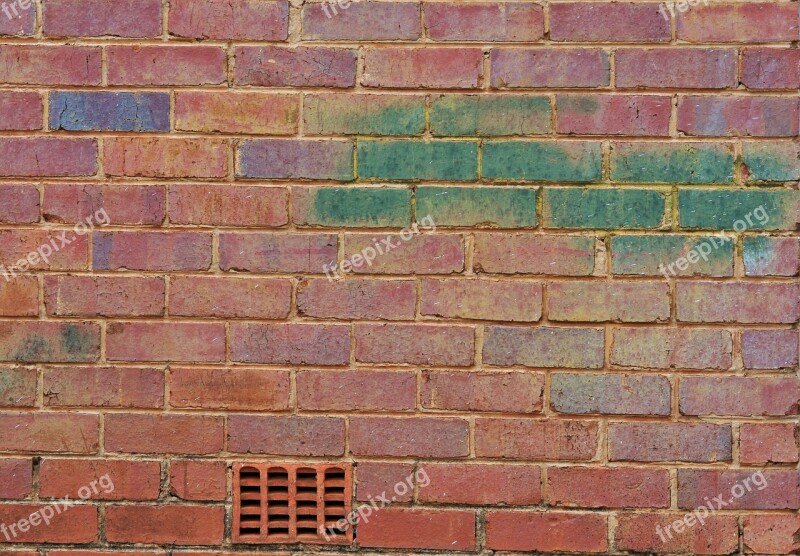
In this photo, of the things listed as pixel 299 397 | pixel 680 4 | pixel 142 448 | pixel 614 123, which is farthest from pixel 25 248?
pixel 680 4

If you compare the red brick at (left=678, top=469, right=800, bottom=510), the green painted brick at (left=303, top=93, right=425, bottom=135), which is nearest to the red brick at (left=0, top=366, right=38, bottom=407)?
the green painted brick at (left=303, top=93, right=425, bottom=135)

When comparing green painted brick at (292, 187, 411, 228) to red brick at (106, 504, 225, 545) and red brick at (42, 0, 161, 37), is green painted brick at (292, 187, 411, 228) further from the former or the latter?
red brick at (106, 504, 225, 545)

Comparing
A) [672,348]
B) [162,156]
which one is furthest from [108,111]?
[672,348]

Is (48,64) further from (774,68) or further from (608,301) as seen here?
(774,68)

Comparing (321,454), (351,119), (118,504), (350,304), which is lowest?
(118,504)

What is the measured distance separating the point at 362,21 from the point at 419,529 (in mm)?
1248

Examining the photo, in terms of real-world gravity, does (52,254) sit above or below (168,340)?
above

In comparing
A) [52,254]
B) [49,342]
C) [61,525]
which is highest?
[52,254]

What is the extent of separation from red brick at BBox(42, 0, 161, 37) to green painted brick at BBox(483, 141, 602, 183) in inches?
34.8

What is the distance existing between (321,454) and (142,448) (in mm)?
441

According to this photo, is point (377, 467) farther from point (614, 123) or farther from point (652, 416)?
point (614, 123)

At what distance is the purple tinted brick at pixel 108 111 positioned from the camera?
1.99 m

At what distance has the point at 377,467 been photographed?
1.98 metres

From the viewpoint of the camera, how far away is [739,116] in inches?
76.9
